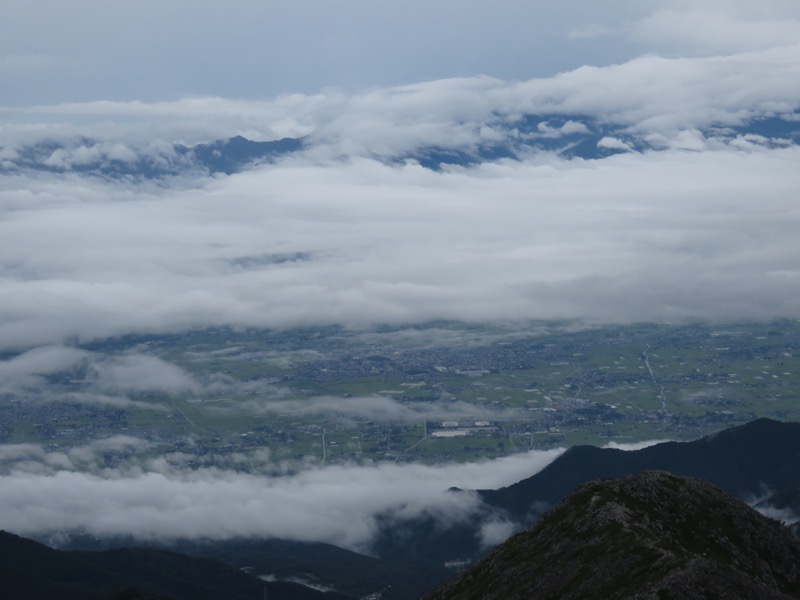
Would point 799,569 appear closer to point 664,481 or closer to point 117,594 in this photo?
point 664,481

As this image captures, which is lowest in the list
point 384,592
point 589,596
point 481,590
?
point 384,592

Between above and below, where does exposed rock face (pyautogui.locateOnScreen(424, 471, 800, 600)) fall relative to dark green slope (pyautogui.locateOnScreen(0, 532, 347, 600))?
above

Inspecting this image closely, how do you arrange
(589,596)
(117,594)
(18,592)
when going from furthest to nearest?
1. (18,592)
2. (117,594)
3. (589,596)

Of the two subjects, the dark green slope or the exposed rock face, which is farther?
the dark green slope

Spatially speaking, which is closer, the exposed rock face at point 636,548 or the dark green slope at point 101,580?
the exposed rock face at point 636,548

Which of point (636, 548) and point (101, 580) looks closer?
point (636, 548)

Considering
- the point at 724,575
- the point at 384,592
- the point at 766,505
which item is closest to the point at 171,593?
the point at 384,592

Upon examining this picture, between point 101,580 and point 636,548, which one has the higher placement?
point 636,548

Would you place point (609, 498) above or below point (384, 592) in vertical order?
above
